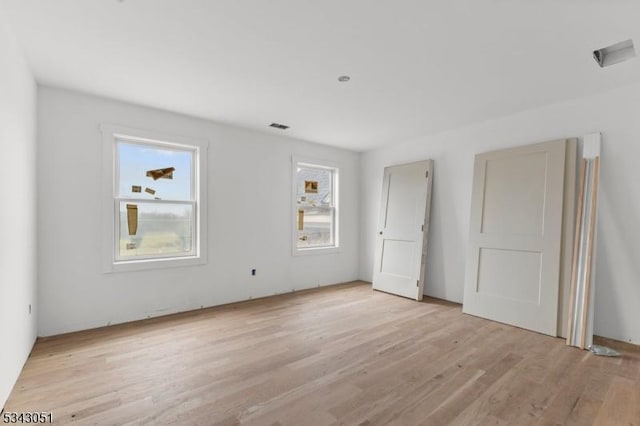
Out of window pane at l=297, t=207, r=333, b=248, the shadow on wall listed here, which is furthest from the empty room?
window pane at l=297, t=207, r=333, b=248

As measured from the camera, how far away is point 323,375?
2.40 meters

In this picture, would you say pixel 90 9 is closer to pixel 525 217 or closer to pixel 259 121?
pixel 259 121

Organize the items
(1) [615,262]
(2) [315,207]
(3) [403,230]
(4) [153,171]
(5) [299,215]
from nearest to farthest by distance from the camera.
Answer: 1. (1) [615,262]
2. (4) [153,171]
3. (3) [403,230]
4. (5) [299,215]
5. (2) [315,207]

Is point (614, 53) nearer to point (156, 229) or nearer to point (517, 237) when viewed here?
point (517, 237)

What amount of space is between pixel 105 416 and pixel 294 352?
4.63 feet

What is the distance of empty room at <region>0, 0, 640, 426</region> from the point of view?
6.69ft

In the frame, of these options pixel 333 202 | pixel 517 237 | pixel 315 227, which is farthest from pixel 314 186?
pixel 517 237

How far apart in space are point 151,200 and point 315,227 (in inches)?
104

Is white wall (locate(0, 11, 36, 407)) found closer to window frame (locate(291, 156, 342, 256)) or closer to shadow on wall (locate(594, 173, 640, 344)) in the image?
window frame (locate(291, 156, 342, 256))

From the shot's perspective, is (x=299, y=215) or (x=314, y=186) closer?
(x=299, y=215)

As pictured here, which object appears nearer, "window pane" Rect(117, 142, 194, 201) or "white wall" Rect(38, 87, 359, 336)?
"white wall" Rect(38, 87, 359, 336)

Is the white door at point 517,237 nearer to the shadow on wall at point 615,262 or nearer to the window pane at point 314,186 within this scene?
the shadow on wall at point 615,262

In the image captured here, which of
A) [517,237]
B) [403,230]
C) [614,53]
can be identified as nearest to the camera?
[614,53]

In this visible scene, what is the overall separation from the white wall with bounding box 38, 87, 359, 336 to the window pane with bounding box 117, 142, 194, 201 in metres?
0.26
